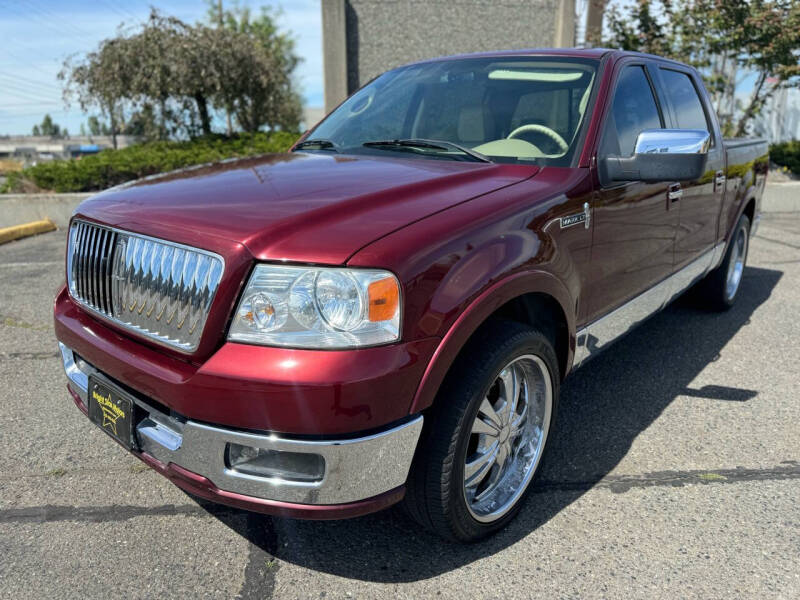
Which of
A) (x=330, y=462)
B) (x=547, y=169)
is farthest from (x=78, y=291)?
(x=547, y=169)

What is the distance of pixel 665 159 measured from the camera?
2629 millimetres

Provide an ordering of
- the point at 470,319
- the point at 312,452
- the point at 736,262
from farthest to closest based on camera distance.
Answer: the point at 736,262 < the point at 470,319 < the point at 312,452

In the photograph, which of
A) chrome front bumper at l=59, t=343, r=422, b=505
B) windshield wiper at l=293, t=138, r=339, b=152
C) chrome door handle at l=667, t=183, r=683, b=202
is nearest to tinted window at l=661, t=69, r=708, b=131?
chrome door handle at l=667, t=183, r=683, b=202

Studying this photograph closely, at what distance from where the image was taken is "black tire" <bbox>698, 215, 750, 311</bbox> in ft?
16.4

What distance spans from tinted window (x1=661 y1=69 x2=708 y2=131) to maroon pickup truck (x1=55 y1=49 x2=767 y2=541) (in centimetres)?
79

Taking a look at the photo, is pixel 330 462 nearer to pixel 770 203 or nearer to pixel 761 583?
pixel 761 583

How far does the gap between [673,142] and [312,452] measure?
1928mm

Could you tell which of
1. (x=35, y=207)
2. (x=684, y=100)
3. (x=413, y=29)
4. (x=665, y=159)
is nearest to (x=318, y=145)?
(x=665, y=159)

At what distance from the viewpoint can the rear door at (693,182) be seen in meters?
3.73

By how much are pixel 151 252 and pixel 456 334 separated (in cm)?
102

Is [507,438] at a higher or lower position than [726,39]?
lower

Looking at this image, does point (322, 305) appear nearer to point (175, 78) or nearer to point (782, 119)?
point (175, 78)

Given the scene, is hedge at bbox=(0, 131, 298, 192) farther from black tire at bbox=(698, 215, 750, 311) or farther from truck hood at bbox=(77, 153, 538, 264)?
truck hood at bbox=(77, 153, 538, 264)

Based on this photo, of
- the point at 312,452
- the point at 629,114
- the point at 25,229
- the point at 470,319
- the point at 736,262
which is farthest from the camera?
the point at 25,229
